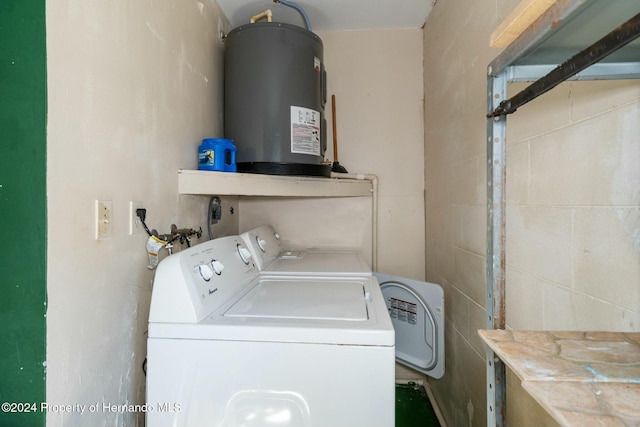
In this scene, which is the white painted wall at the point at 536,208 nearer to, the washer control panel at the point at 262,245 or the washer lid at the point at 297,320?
the washer lid at the point at 297,320

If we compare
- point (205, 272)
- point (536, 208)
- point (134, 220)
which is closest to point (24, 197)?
point (134, 220)

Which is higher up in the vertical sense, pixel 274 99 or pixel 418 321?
pixel 274 99

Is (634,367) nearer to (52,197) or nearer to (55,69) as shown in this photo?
(52,197)

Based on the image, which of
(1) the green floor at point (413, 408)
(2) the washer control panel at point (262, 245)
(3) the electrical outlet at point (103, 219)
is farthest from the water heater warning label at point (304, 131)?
(1) the green floor at point (413, 408)

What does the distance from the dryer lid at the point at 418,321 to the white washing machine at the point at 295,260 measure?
0.33 metres

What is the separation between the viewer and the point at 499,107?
758mm

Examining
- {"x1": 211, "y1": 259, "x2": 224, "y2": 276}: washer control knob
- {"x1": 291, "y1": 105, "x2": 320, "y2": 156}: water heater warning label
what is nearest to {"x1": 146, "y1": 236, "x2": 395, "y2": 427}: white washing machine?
{"x1": 211, "y1": 259, "x2": 224, "y2": 276}: washer control knob

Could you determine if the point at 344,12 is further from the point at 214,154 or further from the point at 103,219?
the point at 103,219

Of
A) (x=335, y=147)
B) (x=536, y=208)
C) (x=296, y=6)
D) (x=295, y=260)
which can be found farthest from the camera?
(x=335, y=147)

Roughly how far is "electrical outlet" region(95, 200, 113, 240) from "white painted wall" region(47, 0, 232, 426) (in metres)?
0.02

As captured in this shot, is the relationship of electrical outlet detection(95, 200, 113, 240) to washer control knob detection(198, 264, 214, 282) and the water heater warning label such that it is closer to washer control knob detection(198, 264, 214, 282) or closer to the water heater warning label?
washer control knob detection(198, 264, 214, 282)

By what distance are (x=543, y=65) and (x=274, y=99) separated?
1.15m

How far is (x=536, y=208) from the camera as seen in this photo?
3.21 feet

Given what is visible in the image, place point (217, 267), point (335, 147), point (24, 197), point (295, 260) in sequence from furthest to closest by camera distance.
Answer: point (335, 147), point (295, 260), point (217, 267), point (24, 197)
